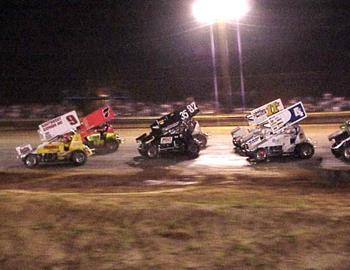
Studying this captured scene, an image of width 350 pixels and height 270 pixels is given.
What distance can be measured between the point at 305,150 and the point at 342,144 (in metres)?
1.37

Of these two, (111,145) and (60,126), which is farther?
(111,145)

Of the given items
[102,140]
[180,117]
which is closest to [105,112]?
[102,140]

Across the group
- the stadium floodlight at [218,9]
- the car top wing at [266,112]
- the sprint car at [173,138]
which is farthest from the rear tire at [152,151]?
the stadium floodlight at [218,9]

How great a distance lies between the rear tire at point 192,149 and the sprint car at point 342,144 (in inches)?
198

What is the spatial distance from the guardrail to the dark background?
853 cm

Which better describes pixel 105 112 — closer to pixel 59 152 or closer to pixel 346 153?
pixel 59 152

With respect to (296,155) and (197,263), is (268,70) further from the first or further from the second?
(197,263)

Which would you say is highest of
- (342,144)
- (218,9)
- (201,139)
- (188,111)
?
(218,9)

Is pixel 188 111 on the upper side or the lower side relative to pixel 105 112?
lower

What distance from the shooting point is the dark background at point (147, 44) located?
2185 inches

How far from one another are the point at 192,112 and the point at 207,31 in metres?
37.5

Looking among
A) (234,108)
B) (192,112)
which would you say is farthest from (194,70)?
(192,112)

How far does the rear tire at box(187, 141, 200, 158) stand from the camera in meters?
26.2

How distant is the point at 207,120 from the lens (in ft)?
120
